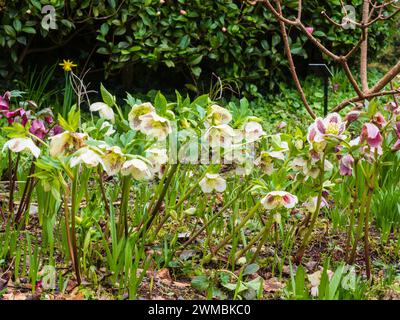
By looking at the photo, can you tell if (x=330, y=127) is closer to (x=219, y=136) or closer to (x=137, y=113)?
(x=219, y=136)

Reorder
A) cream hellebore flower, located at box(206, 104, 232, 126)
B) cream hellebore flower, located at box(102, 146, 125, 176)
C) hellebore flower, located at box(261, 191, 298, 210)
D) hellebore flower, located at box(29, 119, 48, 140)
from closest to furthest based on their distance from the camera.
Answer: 1. cream hellebore flower, located at box(102, 146, 125, 176)
2. hellebore flower, located at box(261, 191, 298, 210)
3. cream hellebore flower, located at box(206, 104, 232, 126)
4. hellebore flower, located at box(29, 119, 48, 140)

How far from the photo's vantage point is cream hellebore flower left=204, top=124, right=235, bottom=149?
5.77 feet

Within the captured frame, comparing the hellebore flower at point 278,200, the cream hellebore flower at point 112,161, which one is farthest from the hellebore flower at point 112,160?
the hellebore flower at point 278,200

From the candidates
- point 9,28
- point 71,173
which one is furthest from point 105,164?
point 9,28

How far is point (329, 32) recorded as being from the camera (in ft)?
15.1

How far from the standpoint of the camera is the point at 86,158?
1500 millimetres

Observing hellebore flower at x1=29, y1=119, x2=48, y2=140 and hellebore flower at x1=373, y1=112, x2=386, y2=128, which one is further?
hellebore flower at x1=29, y1=119, x2=48, y2=140

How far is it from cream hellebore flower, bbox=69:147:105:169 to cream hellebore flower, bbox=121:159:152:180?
0.25 feet

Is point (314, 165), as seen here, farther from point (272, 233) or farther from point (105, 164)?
point (105, 164)

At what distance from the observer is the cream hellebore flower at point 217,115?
1.82m

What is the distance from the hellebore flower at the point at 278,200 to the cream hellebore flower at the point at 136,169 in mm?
327

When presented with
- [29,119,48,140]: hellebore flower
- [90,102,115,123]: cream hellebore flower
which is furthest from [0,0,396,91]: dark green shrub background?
[90,102,115,123]: cream hellebore flower

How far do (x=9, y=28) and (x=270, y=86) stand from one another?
1.77m

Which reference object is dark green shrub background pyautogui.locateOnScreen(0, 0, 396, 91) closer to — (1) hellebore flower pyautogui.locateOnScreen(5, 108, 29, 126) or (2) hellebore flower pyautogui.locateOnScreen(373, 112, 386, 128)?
(1) hellebore flower pyautogui.locateOnScreen(5, 108, 29, 126)
